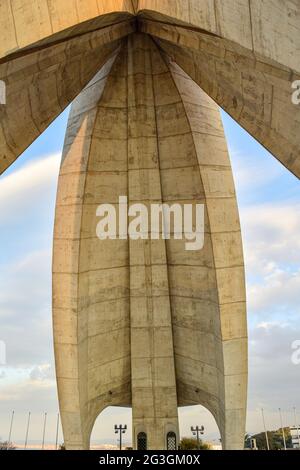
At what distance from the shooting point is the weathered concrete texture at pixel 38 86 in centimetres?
1000

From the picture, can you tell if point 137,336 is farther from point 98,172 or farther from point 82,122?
point 82,122

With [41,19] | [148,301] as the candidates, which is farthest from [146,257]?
[41,19]

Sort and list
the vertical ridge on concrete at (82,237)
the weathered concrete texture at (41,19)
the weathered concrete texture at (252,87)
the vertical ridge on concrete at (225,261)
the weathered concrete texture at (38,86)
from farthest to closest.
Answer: the vertical ridge on concrete at (82,237) → the vertical ridge on concrete at (225,261) → the weathered concrete texture at (38,86) → the weathered concrete texture at (252,87) → the weathered concrete texture at (41,19)

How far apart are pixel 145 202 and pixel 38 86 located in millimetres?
7349

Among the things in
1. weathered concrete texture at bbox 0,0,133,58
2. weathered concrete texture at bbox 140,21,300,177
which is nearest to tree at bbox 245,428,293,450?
weathered concrete texture at bbox 140,21,300,177

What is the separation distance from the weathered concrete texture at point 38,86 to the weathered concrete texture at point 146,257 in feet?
11.0

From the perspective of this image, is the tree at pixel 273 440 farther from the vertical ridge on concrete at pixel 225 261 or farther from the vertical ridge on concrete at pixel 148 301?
the vertical ridge on concrete at pixel 225 261

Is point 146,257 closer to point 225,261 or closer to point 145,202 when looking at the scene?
point 145,202

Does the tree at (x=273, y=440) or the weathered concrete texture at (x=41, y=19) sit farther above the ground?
the weathered concrete texture at (x=41, y=19)

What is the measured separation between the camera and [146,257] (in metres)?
18.2

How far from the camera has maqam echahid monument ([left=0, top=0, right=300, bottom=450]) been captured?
11227 mm

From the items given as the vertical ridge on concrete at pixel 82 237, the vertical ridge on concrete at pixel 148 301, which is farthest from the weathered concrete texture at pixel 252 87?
the vertical ridge on concrete at pixel 82 237

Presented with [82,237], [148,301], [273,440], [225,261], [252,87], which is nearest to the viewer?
[252,87]

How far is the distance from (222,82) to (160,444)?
589 inches
